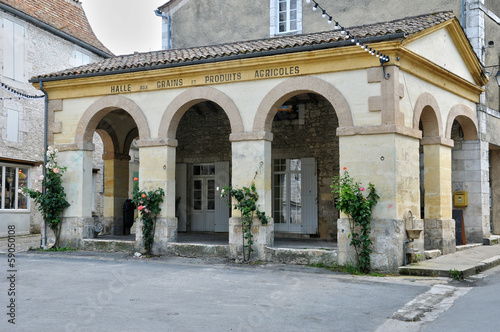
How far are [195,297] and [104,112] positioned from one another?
6.78 meters

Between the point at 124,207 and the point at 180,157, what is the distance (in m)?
2.22

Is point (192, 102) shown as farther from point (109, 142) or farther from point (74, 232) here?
point (109, 142)

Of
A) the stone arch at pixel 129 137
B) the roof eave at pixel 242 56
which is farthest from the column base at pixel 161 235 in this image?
the stone arch at pixel 129 137

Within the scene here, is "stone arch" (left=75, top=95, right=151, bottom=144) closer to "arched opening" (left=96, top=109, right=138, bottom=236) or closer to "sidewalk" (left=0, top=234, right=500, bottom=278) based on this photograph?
"arched opening" (left=96, top=109, right=138, bottom=236)

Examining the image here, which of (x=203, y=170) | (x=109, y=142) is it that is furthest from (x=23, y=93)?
(x=203, y=170)

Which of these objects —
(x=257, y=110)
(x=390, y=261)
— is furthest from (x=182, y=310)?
(x=257, y=110)

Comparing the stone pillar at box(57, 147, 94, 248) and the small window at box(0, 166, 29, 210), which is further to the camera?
the small window at box(0, 166, 29, 210)

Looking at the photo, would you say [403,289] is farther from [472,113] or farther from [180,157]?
[180,157]

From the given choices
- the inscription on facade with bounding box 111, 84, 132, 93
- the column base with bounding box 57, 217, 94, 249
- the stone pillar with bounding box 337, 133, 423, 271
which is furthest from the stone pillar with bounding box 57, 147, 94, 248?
the stone pillar with bounding box 337, 133, 423, 271

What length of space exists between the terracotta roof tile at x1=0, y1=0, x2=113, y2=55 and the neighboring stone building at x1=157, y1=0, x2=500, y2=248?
477 centimetres

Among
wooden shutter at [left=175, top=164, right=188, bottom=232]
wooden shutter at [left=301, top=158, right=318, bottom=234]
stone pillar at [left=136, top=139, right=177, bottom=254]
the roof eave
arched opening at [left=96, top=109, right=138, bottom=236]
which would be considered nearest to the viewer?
the roof eave

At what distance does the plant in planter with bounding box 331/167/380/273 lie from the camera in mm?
9664

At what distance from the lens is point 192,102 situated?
12.0 metres

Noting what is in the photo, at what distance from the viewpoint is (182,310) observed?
6.51 meters
